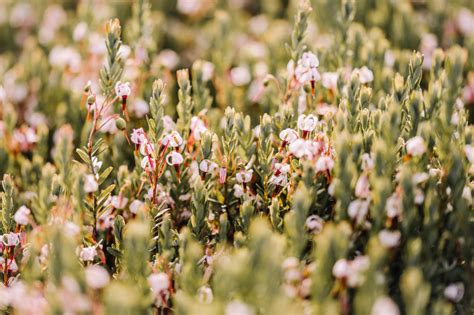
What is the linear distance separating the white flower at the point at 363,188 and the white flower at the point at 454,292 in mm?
359

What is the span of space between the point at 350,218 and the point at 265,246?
1.49 ft

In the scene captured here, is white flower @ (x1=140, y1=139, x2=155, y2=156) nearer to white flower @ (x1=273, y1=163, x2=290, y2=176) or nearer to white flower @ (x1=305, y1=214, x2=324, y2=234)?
white flower @ (x1=273, y1=163, x2=290, y2=176)

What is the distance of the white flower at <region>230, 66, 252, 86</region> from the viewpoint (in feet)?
10.6

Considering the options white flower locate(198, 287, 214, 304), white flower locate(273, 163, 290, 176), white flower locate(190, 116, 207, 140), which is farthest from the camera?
white flower locate(190, 116, 207, 140)

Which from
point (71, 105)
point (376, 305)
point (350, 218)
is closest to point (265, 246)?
point (376, 305)

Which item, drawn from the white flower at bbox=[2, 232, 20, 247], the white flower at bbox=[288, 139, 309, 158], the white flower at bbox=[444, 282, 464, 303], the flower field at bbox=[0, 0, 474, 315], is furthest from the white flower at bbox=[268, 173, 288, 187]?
the white flower at bbox=[2, 232, 20, 247]

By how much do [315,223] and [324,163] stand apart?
0.19 m

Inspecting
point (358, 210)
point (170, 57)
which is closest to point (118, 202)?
point (358, 210)

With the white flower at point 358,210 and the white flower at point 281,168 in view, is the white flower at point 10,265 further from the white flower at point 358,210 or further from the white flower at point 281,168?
the white flower at point 358,210

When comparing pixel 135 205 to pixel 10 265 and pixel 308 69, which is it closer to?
pixel 10 265

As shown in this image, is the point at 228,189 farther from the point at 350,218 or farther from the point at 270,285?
the point at 270,285

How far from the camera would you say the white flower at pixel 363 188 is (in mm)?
A: 1924

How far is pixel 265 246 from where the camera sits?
1568mm

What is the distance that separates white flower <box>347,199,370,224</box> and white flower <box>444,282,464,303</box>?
32 centimetres
